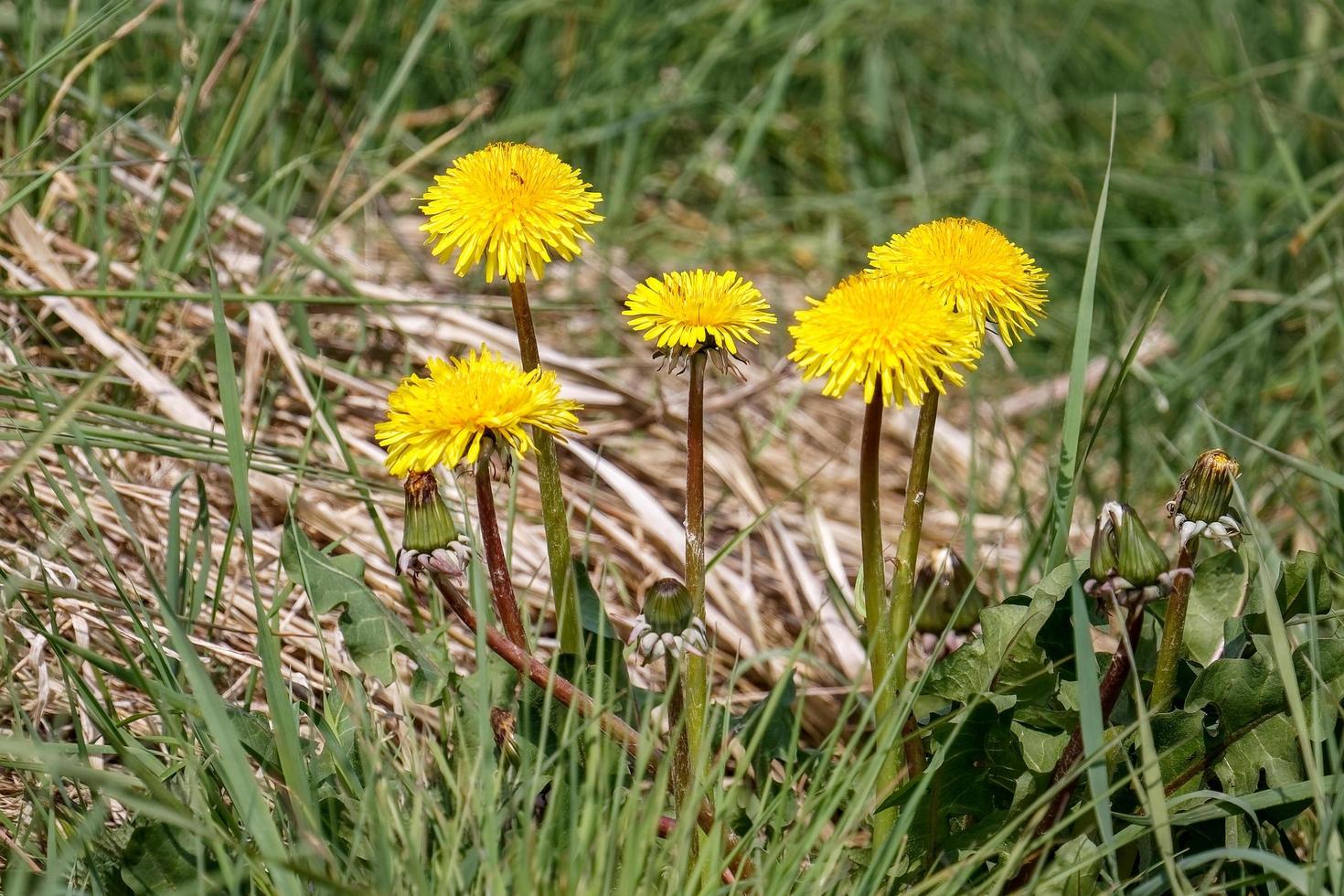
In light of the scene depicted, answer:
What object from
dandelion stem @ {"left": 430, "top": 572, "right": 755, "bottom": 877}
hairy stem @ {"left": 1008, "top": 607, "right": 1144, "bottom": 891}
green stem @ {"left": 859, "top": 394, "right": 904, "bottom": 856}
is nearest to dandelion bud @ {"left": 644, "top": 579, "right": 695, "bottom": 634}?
dandelion stem @ {"left": 430, "top": 572, "right": 755, "bottom": 877}

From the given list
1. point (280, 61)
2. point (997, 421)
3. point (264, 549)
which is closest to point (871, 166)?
point (997, 421)

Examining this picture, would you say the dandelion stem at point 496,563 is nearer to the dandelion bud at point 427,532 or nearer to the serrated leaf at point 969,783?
the dandelion bud at point 427,532

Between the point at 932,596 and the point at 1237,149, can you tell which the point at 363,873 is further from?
the point at 1237,149

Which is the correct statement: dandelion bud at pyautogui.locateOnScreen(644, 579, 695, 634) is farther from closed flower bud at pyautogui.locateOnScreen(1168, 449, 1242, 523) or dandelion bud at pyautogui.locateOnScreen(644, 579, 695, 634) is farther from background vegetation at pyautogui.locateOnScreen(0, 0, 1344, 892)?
closed flower bud at pyautogui.locateOnScreen(1168, 449, 1242, 523)

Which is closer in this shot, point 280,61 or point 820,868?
point 820,868

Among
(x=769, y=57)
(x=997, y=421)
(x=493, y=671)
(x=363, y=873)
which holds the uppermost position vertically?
(x=769, y=57)

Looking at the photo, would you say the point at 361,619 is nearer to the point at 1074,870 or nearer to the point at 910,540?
the point at 910,540

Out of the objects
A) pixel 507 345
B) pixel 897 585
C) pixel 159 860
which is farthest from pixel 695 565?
pixel 507 345

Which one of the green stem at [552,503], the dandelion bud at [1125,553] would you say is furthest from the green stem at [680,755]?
the dandelion bud at [1125,553]
